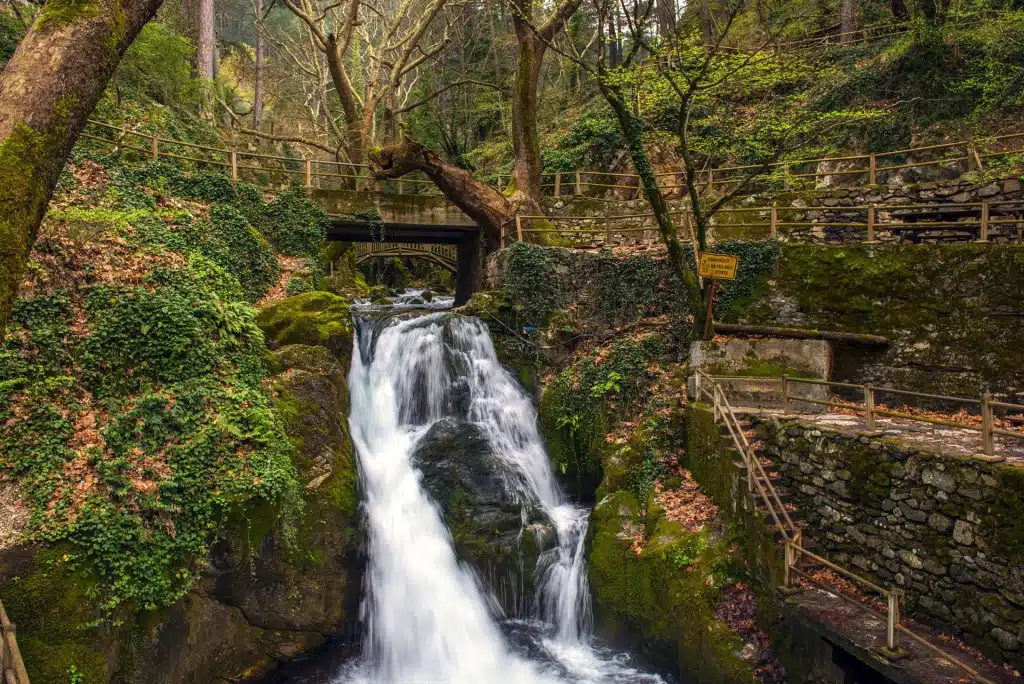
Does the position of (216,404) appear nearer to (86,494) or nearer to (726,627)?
(86,494)

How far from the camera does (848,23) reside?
23156mm

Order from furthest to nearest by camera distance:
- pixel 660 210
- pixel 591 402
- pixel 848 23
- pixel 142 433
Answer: pixel 848 23
pixel 591 402
pixel 660 210
pixel 142 433

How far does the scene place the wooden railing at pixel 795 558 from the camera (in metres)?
7.02

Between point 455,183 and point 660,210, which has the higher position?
point 455,183

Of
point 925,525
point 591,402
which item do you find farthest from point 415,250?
point 925,525

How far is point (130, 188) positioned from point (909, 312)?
54.9ft

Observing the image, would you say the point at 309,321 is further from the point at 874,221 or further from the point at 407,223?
the point at 874,221

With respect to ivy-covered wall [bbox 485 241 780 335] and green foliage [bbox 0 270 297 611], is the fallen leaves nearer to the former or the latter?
ivy-covered wall [bbox 485 241 780 335]

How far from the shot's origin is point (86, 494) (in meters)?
8.85

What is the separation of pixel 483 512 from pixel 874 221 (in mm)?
10790

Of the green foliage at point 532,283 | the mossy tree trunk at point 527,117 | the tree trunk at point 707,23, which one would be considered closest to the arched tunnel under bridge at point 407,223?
the mossy tree trunk at point 527,117

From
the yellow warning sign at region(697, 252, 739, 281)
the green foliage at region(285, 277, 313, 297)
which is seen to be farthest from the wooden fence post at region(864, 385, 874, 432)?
the green foliage at region(285, 277, 313, 297)

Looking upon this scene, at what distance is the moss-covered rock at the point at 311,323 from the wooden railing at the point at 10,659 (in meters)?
7.11

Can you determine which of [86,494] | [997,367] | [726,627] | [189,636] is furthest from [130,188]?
[997,367]
